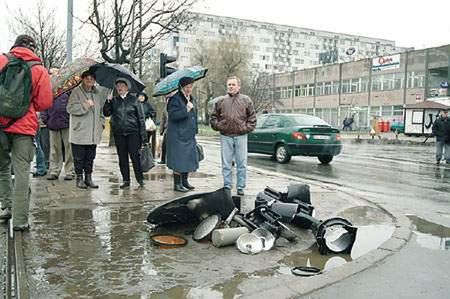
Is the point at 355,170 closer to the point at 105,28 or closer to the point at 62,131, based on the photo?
the point at 62,131

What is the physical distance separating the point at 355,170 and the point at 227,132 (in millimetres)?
7420

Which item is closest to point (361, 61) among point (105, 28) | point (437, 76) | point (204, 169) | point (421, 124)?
point (437, 76)

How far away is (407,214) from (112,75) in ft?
17.1

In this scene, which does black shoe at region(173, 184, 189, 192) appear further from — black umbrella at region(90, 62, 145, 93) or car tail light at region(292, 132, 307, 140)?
car tail light at region(292, 132, 307, 140)

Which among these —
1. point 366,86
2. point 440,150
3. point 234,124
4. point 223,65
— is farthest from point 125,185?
point 366,86

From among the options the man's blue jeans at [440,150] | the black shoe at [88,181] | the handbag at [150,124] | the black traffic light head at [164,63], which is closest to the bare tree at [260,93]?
the man's blue jeans at [440,150]

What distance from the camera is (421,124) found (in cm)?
4194

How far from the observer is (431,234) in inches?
248

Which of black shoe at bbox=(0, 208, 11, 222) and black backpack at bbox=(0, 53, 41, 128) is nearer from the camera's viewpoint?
black backpack at bbox=(0, 53, 41, 128)

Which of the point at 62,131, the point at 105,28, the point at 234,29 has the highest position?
the point at 234,29

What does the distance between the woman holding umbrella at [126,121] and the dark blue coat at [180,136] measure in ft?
1.76

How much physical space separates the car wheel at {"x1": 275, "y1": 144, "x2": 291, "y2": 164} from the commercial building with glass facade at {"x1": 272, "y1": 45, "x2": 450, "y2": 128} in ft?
140

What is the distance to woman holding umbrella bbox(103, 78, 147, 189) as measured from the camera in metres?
8.16

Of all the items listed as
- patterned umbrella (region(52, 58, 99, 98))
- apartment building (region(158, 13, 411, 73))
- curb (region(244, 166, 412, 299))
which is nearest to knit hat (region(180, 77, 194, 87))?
patterned umbrella (region(52, 58, 99, 98))
